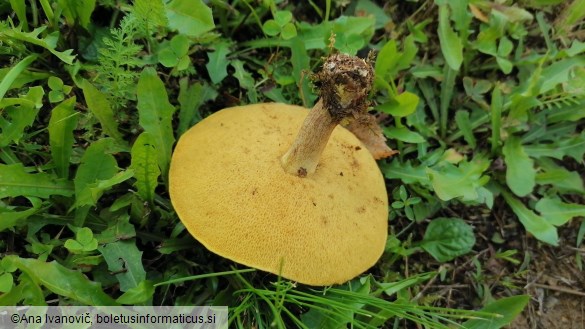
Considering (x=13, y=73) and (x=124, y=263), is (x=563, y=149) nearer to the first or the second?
(x=124, y=263)

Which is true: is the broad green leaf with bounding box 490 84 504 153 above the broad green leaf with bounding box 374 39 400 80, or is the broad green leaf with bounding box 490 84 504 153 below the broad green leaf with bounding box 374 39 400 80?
below

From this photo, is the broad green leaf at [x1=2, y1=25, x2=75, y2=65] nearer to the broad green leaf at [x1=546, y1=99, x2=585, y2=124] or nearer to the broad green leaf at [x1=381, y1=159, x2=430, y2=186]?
the broad green leaf at [x1=381, y1=159, x2=430, y2=186]

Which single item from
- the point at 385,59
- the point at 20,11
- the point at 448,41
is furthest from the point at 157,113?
the point at 448,41

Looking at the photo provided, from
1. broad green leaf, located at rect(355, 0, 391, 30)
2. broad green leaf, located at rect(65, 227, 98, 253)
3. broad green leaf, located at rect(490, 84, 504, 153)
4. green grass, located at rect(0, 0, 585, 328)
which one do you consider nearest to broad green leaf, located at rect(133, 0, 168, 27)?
green grass, located at rect(0, 0, 585, 328)

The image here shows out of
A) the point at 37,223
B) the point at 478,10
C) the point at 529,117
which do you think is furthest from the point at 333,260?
the point at 478,10

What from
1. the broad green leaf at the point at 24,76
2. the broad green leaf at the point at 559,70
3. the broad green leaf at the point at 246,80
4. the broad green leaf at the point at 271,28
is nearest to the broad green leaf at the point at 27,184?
the broad green leaf at the point at 24,76

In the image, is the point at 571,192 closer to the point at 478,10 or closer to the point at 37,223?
the point at 478,10

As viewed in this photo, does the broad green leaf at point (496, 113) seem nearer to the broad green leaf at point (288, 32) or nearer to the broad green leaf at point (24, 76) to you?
the broad green leaf at point (288, 32)
